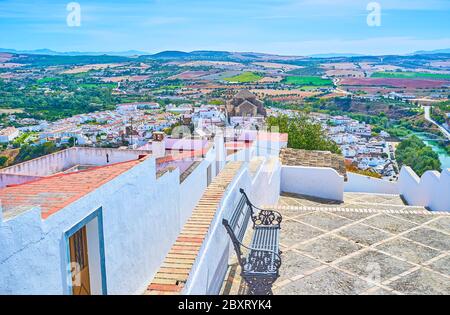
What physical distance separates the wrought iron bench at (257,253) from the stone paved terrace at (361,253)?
0.82 feet

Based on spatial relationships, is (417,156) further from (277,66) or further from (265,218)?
(277,66)

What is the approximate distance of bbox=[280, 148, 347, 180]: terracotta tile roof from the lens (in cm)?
1105

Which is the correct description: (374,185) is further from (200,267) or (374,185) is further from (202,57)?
(202,57)

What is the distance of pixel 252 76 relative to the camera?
294ft

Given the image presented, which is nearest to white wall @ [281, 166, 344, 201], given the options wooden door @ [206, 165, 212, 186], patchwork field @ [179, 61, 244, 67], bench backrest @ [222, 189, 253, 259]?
wooden door @ [206, 165, 212, 186]

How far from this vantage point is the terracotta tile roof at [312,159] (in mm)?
11047

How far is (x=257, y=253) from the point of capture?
15.3 ft

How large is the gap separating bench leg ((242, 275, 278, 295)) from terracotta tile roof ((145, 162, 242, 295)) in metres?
0.70

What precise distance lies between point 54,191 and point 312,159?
887 centimetres

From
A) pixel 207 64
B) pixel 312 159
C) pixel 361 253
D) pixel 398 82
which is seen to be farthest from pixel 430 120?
pixel 207 64

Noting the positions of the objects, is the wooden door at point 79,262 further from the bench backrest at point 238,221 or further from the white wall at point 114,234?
the bench backrest at point 238,221

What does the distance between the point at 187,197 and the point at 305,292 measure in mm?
2834

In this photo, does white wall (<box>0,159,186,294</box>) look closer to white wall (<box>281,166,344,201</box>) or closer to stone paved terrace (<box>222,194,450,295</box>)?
stone paved terrace (<box>222,194,450,295</box>)

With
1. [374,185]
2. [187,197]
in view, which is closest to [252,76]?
[374,185]
